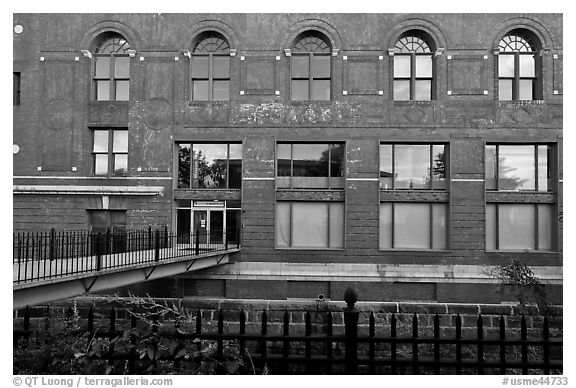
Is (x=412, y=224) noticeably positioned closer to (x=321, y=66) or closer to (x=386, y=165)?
(x=386, y=165)

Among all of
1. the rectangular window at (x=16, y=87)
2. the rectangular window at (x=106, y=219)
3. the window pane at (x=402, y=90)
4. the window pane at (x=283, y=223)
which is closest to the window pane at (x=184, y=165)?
the rectangular window at (x=106, y=219)

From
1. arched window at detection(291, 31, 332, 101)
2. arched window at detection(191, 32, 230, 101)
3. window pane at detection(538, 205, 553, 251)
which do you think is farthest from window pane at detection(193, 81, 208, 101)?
window pane at detection(538, 205, 553, 251)

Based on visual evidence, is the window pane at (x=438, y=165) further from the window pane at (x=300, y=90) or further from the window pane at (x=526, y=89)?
the window pane at (x=300, y=90)

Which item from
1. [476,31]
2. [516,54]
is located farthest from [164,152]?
[516,54]

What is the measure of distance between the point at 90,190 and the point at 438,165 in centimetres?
1643

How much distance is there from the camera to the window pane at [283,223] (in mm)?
15973

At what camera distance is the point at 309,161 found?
16.3 meters

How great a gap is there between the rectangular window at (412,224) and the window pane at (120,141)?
12.7 metres

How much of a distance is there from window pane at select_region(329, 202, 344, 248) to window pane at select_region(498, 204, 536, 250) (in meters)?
7.25

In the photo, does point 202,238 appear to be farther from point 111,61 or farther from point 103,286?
point 111,61

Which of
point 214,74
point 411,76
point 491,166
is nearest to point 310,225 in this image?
point 411,76

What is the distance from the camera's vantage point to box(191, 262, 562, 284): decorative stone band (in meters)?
14.9

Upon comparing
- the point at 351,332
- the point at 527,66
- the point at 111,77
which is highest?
the point at 527,66
